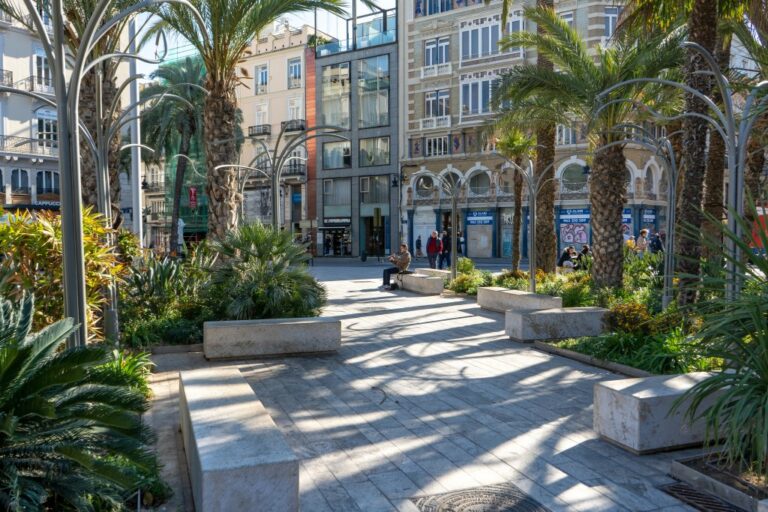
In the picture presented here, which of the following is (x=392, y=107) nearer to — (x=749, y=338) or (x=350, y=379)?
(x=350, y=379)

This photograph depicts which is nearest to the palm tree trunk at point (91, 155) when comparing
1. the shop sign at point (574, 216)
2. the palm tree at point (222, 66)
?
the palm tree at point (222, 66)

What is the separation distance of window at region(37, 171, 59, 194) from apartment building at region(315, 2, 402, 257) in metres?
18.3

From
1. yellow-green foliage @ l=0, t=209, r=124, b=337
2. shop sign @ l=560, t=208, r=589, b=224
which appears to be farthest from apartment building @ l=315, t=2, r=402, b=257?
yellow-green foliage @ l=0, t=209, r=124, b=337

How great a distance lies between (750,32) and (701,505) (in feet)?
55.3

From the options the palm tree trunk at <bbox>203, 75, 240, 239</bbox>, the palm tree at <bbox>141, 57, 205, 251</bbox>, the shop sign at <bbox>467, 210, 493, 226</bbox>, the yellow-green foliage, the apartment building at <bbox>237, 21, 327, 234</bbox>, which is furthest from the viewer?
the apartment building at <bbox>237, 21, 327, 234</bbox>

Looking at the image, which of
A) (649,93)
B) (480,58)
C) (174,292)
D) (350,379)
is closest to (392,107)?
(480,58)

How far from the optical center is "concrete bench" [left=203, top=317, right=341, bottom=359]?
9.82 meters

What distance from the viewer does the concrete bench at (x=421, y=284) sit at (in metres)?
19.0

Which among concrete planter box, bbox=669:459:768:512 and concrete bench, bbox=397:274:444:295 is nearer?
concrete planter box, bbox=669:459:768:512

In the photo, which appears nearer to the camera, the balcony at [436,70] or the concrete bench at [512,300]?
the concrete bench at [512,300]

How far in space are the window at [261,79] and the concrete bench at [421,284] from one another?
131 ft

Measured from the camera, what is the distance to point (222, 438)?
4602mm

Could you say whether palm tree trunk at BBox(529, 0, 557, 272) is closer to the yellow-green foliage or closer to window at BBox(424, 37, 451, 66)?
the yellow-green foliage

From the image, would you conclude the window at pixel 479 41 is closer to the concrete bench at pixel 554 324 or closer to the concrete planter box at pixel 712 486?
the concrete bench at pixel 554 324
